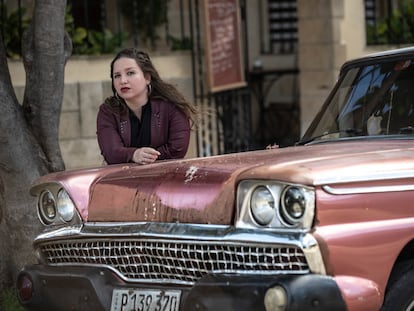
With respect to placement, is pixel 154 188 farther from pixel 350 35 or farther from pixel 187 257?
pixel 350 35

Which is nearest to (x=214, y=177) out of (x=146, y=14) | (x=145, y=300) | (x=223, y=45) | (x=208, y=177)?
(x=208, y=177)

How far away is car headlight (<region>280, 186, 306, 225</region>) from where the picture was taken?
4250 mm

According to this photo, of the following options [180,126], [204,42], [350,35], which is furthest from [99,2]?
[180,126]

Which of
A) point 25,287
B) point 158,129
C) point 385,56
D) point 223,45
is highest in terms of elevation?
point 223,45

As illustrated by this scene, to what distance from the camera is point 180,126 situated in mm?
6035

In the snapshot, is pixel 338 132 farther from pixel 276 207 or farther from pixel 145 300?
pixel 145 300

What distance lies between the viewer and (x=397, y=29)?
12.1 meters

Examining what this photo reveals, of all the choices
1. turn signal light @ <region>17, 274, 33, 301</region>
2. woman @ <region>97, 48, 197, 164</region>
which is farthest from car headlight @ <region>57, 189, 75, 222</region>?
woman @ <region>97, 48, 197, 164</region>

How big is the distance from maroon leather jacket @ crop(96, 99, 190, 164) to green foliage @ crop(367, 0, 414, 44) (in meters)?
6.42

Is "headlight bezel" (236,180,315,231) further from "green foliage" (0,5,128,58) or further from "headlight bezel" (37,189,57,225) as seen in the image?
"green foliage" (0,5,128,58)

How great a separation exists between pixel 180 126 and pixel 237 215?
1700mm

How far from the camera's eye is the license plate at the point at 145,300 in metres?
4.55

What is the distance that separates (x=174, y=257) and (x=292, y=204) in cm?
64

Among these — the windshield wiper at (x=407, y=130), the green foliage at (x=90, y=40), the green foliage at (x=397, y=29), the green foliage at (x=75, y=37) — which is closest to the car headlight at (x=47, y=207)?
the windshield wiper at (x=407, y=130)
